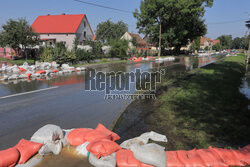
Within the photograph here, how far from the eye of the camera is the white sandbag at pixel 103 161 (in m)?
3.11

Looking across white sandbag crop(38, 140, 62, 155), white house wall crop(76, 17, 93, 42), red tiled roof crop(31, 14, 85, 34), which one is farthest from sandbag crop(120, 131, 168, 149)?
white house wall crop(76, 17, 93, 42)

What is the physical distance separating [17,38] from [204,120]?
26378 millimetres

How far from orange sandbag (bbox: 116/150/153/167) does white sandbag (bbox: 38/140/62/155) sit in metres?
1.29

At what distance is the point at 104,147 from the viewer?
10.7 feet

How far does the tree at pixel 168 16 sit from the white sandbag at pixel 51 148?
134 ft

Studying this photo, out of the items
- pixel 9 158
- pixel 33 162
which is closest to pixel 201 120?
pixel 33 162

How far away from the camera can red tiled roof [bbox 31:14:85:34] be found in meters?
36.5

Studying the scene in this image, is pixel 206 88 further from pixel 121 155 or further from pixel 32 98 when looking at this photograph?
pixel 32 98

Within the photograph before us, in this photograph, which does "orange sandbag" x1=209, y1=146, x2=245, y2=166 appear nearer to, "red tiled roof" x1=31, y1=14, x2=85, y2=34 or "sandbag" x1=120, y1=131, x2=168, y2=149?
"sandbag" x1=120, y1=131, x2=168, y2=149

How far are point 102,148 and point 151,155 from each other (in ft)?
3.02

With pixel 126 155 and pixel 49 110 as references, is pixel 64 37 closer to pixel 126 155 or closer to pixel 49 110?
pixel 49 110

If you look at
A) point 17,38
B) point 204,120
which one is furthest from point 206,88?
point 17,38

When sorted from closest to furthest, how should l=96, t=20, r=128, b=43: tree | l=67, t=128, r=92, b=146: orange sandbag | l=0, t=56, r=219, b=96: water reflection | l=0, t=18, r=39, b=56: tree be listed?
l=67, t=128, r=92, b=146: orange sandbag
l=0, t=56, r=219, b=96: water reflection
l=0, t=18, r=39, b=56: tree
l=96, t=20, r=128, b=43: tree

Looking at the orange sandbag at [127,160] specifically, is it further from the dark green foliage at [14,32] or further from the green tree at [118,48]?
the green tree at [118,48]
